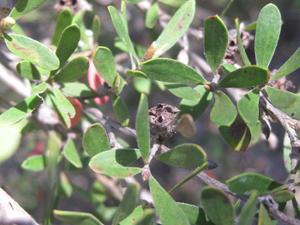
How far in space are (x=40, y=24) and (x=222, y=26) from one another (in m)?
1.32

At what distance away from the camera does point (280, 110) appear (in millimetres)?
927

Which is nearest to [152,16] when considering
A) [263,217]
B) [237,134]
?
[237,134]

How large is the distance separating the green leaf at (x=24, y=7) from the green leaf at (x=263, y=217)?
47 centimetres

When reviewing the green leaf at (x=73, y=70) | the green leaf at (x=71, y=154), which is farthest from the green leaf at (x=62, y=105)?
the green leaf at (x=71, y=154)

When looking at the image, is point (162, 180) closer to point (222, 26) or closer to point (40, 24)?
point (40, 24)

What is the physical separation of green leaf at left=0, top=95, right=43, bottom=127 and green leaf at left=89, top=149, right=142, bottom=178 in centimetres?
17

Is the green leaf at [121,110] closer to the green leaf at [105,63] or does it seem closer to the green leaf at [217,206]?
the green leaf at [105,63]

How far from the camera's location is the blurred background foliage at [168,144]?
153cm

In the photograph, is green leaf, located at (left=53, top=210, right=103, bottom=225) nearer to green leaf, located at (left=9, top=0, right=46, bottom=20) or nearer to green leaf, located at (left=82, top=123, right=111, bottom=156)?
green leaf, located at (left=82, top=123, right=111, bottom=156)

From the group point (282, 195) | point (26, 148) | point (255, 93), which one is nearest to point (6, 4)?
point (255, 93)

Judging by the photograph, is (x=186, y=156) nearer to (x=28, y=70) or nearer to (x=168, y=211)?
(x=168, y=211)

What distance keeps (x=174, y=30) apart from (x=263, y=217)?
37 cm

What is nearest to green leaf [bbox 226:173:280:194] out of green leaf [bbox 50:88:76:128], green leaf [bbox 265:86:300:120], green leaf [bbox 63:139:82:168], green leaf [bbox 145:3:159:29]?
green leaf [bbox 265:86:300:120]

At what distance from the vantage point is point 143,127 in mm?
830
